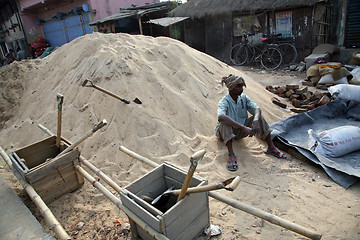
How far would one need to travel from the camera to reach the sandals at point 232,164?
9.53 feet

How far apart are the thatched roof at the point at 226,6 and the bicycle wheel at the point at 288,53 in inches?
57.9

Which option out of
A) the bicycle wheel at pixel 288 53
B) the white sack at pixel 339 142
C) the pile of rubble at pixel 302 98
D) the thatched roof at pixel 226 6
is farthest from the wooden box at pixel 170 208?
the thatched roof at pixel 226 6

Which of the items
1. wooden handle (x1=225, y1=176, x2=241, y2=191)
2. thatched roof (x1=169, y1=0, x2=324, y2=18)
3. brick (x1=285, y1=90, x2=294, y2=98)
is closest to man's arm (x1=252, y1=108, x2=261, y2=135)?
wooden handle (x1=225, y1=176, x2=241, y2=191)

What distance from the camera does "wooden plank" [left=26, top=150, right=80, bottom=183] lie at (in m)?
2.26

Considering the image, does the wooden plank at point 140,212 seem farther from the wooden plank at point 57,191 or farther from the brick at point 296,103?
the brick at point 296,103

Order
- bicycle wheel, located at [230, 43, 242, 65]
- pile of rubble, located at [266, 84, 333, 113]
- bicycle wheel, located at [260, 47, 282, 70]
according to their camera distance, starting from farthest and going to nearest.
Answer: bicycle wheel, located at [230, 43, 242, 65]
bicycle wheel, located at [260, 47, 282, 70]
pile of rubble, located at [266, 84, 333, 113]

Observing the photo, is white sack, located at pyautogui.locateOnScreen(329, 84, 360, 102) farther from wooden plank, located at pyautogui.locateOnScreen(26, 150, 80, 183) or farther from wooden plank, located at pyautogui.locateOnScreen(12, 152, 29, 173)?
wooden plank, located at pyautogui.locateOnScreen(12, 152, 29, 173)

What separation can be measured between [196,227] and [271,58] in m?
8.88

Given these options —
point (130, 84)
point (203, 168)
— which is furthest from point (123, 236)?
point (130, 84)

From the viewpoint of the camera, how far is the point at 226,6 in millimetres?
10133

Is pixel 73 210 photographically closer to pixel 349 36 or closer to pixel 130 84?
pixel 130 84

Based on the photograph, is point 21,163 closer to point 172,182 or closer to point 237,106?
point 172,182

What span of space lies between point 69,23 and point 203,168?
15.4 m

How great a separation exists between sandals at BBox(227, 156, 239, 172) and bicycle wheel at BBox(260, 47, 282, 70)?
7392mm
